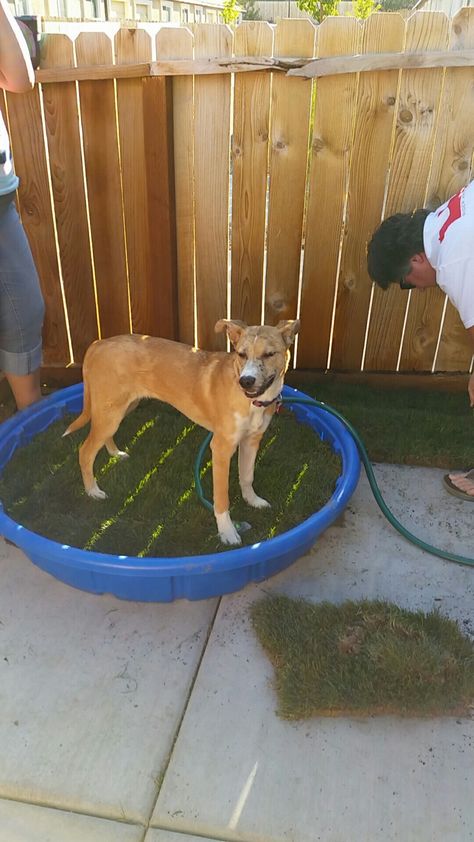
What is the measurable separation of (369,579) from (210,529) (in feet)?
3.21

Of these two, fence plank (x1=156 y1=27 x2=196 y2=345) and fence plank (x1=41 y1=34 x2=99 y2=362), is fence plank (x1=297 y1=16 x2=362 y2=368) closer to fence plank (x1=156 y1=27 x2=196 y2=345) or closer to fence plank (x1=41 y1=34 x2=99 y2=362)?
fence plank (x1=156 y1=27 x2=196 y2=345)

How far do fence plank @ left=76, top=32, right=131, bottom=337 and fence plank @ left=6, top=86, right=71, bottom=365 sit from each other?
0.34 m

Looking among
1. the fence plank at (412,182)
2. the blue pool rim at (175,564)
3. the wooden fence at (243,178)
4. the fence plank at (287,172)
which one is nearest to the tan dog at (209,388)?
the blue pool rim at (175,564)

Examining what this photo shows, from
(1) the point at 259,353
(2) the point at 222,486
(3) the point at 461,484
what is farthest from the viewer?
(3) the point at 461,484

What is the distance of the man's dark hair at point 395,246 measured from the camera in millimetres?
3631

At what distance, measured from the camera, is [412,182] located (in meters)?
4.61

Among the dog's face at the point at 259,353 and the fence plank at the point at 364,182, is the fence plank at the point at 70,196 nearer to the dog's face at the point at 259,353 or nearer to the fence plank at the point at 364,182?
the fence plank at the point at 364,182

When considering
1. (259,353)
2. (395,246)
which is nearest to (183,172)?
(395,246)

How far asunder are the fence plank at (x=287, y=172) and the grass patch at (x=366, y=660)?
2.82 meters

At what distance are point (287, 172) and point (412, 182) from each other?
0.95 m

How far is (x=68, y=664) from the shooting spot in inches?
117

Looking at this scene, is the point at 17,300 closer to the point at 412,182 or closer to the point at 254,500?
the point at 254,500

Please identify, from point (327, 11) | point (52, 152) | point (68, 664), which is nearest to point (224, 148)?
point (52, 152)

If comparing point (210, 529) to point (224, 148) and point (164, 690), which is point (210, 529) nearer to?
point (164, 690)
